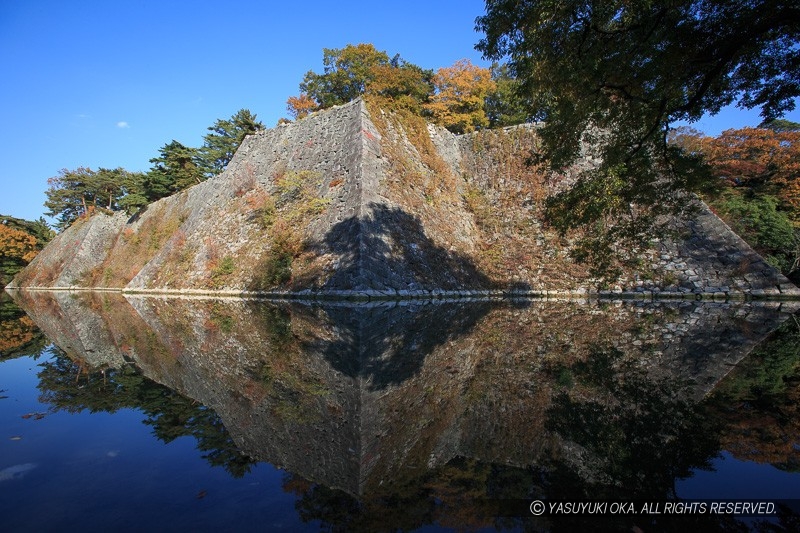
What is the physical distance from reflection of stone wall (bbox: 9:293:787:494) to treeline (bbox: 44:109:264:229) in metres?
32.7

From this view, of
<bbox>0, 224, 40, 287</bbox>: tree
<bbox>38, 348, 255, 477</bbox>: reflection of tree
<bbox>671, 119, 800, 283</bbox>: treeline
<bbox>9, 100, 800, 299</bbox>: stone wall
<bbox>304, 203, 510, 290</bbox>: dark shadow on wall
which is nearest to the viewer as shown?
<bbox>38, 348, 255, 477</bbox>: reflection of tree

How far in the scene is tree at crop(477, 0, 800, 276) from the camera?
6949mm

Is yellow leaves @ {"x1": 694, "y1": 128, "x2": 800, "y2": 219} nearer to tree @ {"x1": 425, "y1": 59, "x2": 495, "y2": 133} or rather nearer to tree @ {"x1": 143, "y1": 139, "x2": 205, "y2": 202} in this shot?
tree @ {"x1": 425, "y1": 59, "x2": 495, "y2": 133}

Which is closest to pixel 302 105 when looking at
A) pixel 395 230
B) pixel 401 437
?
pixel 395 230

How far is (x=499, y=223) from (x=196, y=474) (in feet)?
69.5

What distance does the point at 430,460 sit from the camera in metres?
2.58

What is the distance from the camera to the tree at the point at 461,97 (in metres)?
34.5

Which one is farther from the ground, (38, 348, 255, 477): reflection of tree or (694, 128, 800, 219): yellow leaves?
(694, 128, 800, 219): yellow leaves

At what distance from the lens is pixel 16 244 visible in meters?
49.5

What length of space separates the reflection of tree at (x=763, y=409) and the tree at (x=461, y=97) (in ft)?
106

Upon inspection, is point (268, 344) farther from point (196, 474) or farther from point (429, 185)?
point (429, 185)

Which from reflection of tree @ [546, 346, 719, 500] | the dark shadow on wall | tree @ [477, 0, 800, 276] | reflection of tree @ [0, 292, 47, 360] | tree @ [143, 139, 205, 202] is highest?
tree @ [143, 139, 205, 202]

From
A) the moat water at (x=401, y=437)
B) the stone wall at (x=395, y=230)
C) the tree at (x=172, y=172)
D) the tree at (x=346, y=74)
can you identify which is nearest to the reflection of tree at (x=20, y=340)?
the moat water at (x=401, y=437)

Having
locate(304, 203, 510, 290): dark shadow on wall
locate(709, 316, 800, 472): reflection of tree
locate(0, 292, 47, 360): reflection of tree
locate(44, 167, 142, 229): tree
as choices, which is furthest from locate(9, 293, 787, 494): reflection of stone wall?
locate(44, 167, 142, 229): tree
